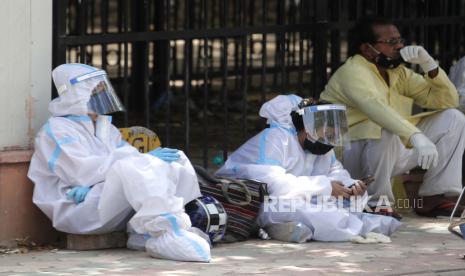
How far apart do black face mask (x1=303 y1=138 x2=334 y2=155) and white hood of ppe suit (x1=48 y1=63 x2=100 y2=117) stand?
1.46 m

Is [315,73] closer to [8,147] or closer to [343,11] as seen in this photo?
[343,11]

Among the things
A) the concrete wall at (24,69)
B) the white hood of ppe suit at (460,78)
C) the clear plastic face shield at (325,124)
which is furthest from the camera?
the white hood of ppe suit at (460,78)

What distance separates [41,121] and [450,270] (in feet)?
8.10

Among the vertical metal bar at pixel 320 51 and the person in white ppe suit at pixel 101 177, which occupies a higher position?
the vertical metal bar at pixel 320 51

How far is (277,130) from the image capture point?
24.8ft

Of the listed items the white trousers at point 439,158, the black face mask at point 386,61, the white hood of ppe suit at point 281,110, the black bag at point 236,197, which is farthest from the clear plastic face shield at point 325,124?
the black face mask at point 386,61

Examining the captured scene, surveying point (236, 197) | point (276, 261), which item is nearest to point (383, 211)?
point (236, 197)

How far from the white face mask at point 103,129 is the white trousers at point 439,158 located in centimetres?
201

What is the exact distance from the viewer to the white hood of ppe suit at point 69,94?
22.5 feet

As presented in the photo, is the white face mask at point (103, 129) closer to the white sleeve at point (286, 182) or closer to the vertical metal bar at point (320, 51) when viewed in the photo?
the white sleeve at point (286, 182)

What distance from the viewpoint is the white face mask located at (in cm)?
695

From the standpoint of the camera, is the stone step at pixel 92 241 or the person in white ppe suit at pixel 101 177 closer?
the person in white ppe suit at pixel 101 177

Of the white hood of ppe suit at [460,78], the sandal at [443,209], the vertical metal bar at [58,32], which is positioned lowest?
the sandal at [443,209]

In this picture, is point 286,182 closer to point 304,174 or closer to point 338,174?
point 304,174
